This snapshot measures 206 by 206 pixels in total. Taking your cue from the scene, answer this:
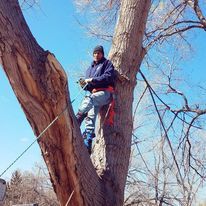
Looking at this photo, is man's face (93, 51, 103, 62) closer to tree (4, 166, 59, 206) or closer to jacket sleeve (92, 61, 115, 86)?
jacket sleeve (92, 61, 115, 86)

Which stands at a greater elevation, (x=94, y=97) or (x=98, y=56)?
(x=98, y=56)

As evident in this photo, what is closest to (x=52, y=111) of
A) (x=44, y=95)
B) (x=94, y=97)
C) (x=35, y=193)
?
(x=44, y=95)

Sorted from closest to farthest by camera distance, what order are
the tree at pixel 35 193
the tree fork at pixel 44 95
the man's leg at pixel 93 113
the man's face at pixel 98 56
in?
the tree fork at pixel 44 95 < the man's leg at pixel 93 113 < the man's face at pixel 98 56 < the tree at pixel 35 193

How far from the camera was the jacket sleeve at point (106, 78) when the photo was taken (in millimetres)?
3541

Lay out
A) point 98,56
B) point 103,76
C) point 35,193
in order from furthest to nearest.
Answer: point 35,193, point 98,56, point 103,76

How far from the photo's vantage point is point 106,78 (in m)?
3.55

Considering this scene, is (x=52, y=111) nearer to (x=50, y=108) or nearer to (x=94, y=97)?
(x=50, y=108)

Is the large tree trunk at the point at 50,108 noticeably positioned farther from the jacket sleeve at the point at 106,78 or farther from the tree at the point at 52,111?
the jacket sleeve at the point at 106,78

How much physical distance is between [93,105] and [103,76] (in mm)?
322

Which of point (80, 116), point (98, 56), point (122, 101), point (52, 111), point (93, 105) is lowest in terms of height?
point (52, 111)

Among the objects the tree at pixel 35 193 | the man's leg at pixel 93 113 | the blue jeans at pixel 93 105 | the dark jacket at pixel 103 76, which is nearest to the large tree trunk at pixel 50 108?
the man's leg at pixel 93 113

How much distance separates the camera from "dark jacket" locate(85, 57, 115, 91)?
140 inches

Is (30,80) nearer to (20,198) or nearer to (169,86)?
(169,86)

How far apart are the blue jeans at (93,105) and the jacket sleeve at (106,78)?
4.9 inches
